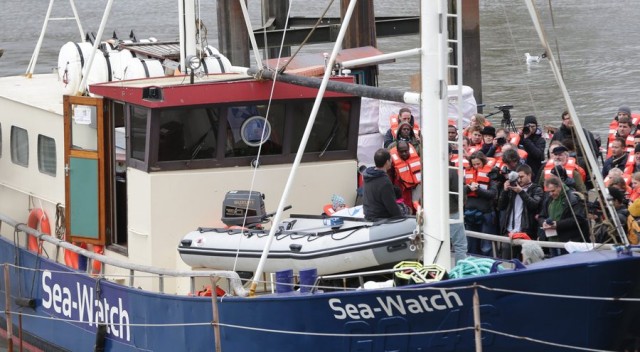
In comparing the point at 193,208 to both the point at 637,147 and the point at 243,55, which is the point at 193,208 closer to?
the point at 637,147

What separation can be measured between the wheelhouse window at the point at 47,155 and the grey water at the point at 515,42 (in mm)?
13671

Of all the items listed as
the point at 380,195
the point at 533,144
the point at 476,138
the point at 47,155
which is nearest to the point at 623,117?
the point at 533,144

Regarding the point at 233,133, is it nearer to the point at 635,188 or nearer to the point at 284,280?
the point at 284,280

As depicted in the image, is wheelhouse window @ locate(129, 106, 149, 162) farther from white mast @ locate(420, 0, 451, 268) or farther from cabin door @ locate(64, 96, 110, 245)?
white mast @ locate(420, 0, 451, 268)

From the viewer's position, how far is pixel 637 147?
13.6m

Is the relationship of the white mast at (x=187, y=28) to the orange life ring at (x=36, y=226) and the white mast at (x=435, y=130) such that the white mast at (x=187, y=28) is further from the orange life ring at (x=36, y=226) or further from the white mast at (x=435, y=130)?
the white mast at (x=435, y=130)

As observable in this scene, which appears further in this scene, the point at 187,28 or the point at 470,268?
the point at 187,28

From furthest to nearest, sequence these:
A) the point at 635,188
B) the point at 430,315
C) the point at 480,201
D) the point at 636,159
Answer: the point at 636,159, the point at 480,201, the point at 635,188, the point at 430,315

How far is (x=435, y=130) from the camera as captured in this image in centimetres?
999

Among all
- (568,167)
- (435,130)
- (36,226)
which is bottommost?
(36,226)

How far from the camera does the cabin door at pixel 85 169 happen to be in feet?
41.1

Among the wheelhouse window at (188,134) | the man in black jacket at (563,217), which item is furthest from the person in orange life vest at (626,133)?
the wheelhouse window at (188,134)

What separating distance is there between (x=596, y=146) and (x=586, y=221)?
4.31m

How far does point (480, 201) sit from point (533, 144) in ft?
6.92
